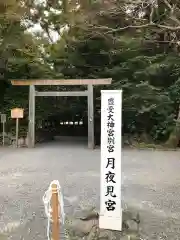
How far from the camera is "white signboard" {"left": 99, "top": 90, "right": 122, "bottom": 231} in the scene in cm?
371

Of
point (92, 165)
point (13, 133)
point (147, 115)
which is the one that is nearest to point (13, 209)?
point (92, 165)

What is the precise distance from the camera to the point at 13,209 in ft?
15.7

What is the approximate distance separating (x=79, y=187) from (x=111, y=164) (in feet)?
8.15

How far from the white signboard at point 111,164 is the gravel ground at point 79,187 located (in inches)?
21.3

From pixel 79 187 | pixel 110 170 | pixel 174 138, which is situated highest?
pixel 110 170

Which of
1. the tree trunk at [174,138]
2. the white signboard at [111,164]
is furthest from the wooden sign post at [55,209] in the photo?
the tree trunk at [174,138]

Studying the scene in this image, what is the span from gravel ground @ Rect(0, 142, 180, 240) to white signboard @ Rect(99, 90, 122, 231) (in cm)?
54

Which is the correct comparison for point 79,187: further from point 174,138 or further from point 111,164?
point 174,138

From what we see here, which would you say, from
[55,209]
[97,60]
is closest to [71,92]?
[97,60]

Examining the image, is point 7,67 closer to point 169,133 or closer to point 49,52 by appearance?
point 49,52

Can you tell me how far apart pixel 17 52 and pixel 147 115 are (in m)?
5.93

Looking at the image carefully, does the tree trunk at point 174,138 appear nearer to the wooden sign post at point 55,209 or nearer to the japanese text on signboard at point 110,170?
the japanese text on signboard at point 110,170

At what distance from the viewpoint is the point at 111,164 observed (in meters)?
3.71

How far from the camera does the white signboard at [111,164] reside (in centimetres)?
371
